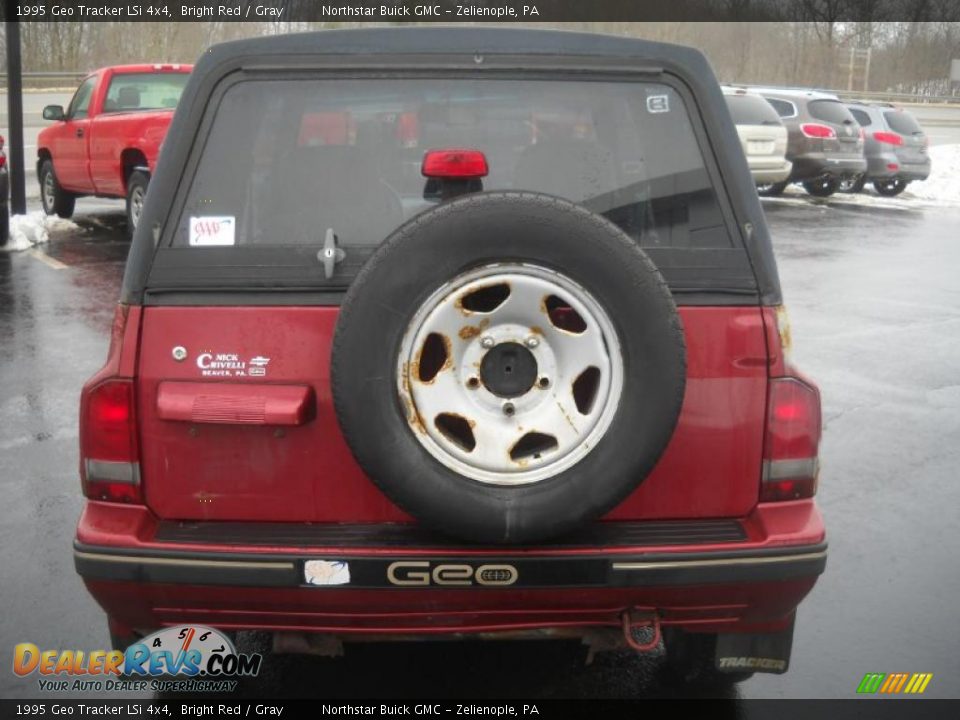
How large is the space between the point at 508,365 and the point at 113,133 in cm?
1123

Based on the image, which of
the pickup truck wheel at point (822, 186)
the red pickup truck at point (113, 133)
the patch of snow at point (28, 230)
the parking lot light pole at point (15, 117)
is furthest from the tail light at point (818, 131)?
→ the parking lot light pole at point (15, 117)

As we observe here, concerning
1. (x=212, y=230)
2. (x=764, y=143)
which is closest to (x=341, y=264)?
(x=212, y=230)

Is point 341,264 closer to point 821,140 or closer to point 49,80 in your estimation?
point 821,140

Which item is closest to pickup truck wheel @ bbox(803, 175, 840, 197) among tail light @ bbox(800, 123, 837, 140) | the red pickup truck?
tail light @ bbox(800, 123, 837, 140)

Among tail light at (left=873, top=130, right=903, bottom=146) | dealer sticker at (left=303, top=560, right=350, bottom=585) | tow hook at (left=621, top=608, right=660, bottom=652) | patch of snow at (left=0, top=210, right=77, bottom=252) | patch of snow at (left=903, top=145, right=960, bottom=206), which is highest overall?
dealer sticker at (left=303, top=560, right=350, bottom=585)

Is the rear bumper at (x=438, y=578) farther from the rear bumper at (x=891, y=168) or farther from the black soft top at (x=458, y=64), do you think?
the rear bumper at (x=891, y=168)

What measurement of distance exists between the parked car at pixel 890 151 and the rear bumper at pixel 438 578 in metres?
19.4

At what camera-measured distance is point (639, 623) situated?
3100 millimetres

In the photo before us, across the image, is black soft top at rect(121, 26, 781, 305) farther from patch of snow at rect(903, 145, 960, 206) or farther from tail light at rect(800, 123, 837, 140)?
patch of snow at rect(903, 145, 960, 206)

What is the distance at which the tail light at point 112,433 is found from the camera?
10.1 ft

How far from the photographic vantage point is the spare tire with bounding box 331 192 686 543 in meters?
2.79

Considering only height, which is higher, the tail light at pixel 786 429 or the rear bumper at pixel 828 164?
the tail light at pixel 786 429

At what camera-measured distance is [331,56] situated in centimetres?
315

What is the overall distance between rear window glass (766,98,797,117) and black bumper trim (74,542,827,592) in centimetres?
1911
